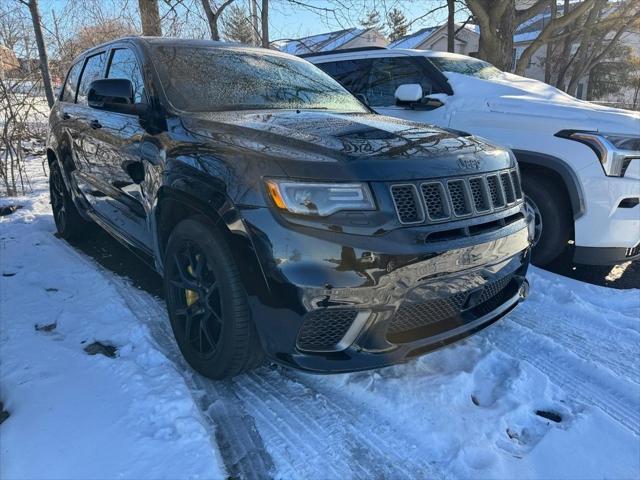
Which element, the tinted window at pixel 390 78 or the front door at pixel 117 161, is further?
the tinted window at pixel 390 78

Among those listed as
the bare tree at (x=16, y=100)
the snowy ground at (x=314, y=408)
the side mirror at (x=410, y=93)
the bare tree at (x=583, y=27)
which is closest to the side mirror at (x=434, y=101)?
the side mirror at (x=410, y=93)

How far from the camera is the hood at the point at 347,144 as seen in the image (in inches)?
78.9

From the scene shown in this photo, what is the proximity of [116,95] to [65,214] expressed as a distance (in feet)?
8.33

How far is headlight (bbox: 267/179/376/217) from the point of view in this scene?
196 centimetres

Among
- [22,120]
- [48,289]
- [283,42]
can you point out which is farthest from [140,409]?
[283,42]

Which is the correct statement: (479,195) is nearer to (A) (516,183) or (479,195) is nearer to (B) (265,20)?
(A) (516,183)

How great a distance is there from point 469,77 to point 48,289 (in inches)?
170

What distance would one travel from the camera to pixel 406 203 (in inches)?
79.6

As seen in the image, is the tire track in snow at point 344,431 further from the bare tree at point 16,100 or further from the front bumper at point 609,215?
the bare tree at point 16,100

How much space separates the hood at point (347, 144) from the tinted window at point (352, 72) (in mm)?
2844

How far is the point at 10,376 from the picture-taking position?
8.03ft

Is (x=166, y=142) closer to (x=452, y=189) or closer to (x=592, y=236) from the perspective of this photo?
(x=452, y=189)

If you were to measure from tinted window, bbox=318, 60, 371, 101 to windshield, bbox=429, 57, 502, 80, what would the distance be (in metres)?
0.78

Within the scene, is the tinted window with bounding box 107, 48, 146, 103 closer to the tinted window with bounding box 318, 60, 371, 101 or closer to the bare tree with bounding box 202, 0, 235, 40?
the tinted window with bounding box 318, 60, 371, 101
